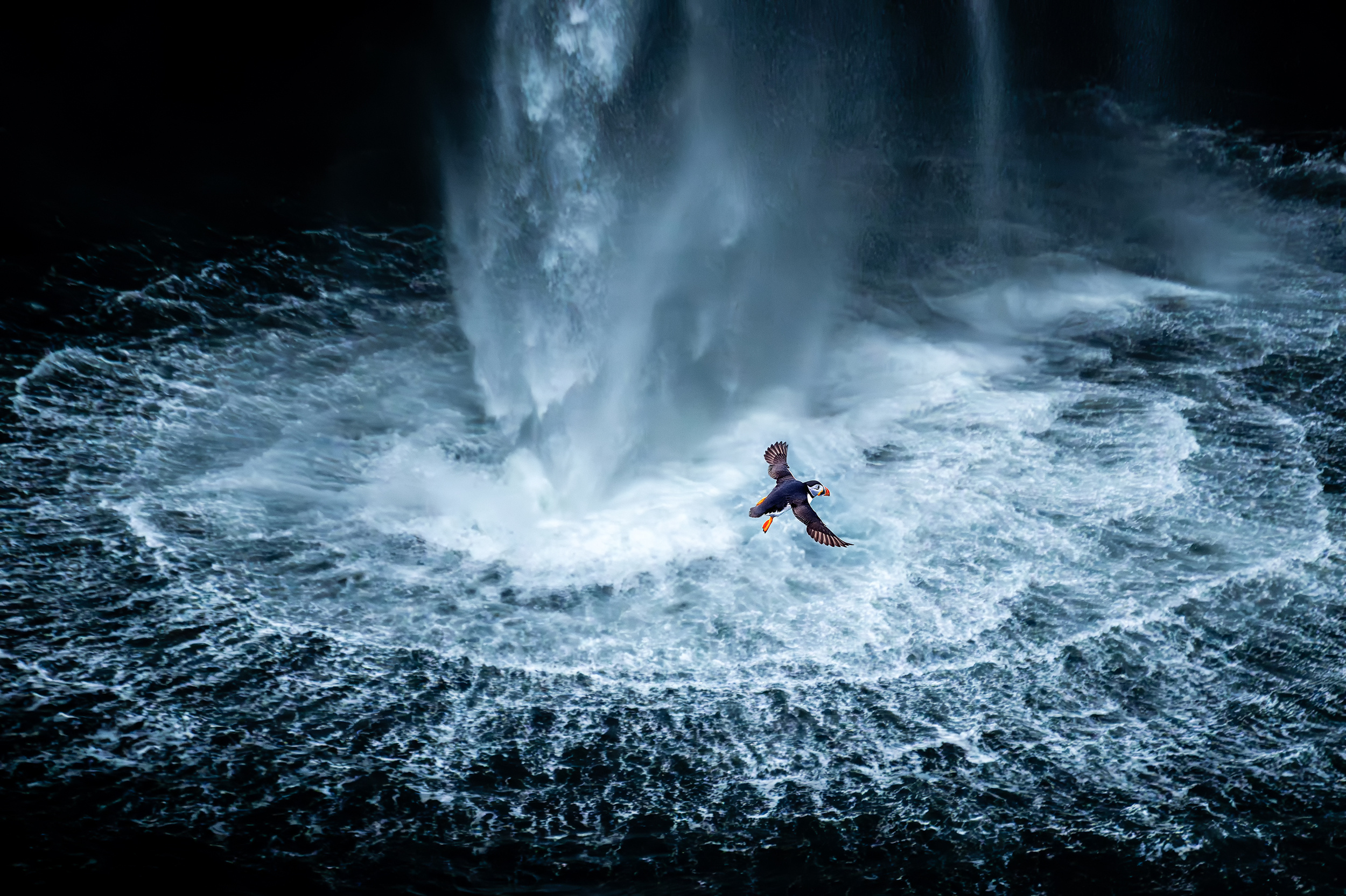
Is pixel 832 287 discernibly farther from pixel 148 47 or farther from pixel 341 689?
pixel 148 47

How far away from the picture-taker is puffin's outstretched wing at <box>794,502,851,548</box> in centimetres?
1227

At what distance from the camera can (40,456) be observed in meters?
16.2

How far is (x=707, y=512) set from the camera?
16516 millimetres

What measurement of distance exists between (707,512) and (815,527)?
4096 millimetres

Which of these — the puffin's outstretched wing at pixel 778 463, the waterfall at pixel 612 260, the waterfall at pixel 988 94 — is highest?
the waterfall at pixel 988 94

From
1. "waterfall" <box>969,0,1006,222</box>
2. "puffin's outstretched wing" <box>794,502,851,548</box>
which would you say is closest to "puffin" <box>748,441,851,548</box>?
"puffin's outstretched wing" <box>794,502,851,548</box>

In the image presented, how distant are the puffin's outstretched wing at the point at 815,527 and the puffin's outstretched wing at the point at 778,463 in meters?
0.66

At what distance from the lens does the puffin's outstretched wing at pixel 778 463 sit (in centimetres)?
1373

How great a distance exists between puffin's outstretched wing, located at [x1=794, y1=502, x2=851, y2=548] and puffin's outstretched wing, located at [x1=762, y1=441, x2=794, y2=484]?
66 cm

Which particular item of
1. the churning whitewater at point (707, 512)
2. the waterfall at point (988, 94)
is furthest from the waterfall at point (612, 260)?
the waterfall at point (988, 94)

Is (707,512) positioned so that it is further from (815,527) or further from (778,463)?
(815,527)

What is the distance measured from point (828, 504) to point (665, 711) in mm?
5178

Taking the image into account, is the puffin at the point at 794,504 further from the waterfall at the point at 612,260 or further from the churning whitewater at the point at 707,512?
the waterfall at the point at 612,260

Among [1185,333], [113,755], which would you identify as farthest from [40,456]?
[1185,333]
